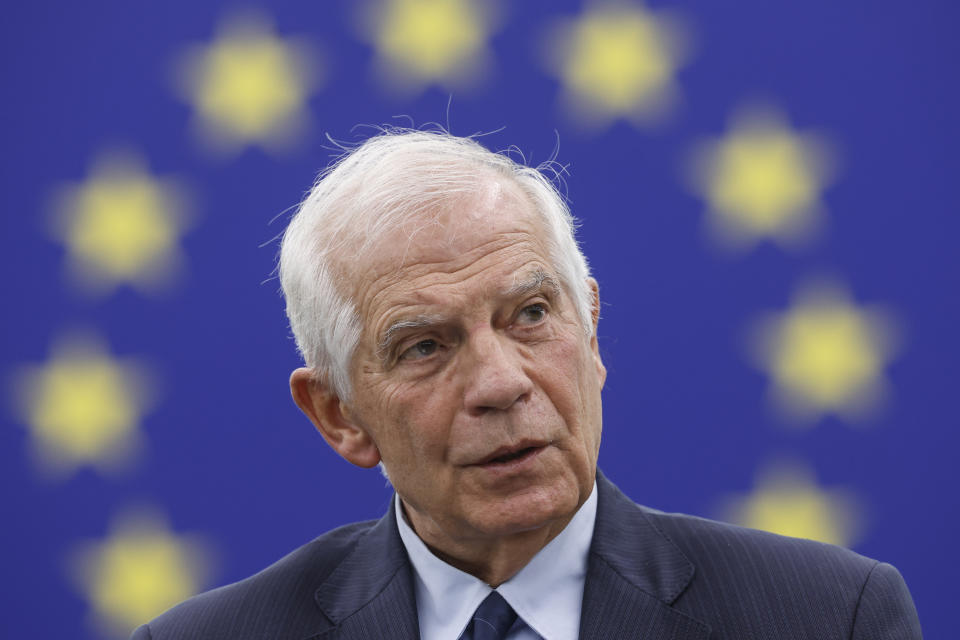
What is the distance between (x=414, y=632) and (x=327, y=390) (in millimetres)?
557

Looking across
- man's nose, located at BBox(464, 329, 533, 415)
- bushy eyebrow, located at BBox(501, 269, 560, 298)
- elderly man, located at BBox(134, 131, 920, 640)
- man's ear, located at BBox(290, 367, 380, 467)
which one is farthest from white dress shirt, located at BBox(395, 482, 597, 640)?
bushy eyebrow, located at BBox(501, 269, 560, 298)

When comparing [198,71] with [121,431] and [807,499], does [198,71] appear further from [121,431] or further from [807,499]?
[807,499]

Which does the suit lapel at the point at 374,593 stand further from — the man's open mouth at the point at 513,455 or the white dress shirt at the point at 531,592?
the man's open mouth at the point at 513,455

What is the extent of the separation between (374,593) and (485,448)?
506mm

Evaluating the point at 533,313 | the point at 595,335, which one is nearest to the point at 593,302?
the point at 595,335

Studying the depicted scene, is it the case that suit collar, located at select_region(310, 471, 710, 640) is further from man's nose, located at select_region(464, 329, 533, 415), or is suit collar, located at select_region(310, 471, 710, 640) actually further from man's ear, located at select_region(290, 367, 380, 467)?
man's nose, located at select_region(464, 329, 533, 415)

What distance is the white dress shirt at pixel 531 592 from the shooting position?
203 centimetres

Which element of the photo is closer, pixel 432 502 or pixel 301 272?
pixel 432 502

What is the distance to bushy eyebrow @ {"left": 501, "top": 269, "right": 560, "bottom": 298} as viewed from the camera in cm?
196

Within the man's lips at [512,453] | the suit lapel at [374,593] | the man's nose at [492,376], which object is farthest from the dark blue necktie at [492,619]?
the man's nose at [492,376]

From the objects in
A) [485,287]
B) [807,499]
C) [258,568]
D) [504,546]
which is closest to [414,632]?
[504,546]

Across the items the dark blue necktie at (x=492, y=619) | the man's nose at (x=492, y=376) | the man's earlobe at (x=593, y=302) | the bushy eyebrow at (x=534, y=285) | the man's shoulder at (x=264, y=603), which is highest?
the man's earlobe at (x=593, y=302)

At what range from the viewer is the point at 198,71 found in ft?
10.6

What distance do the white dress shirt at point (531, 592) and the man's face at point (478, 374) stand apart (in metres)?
0.09
